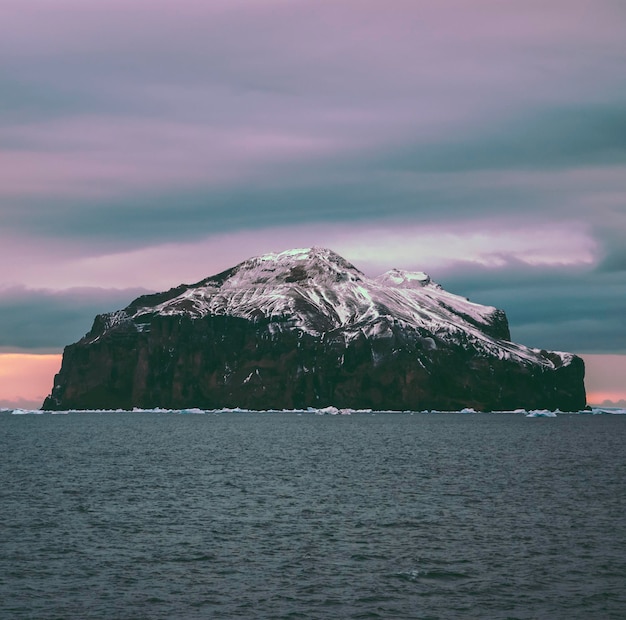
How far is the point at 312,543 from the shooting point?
2776 inches

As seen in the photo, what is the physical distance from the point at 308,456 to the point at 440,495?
6352 cm

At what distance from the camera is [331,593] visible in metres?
55.0

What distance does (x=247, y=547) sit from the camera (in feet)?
226

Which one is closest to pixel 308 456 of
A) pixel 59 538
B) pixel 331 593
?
pixel 59 538

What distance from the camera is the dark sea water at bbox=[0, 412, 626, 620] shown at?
52812 mm

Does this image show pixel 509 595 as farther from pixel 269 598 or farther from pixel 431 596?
pixel 269 598

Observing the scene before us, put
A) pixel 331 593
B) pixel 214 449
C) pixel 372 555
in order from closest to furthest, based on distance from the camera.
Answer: pixel 331 593 < pixel 372 555 < pixel 214 449

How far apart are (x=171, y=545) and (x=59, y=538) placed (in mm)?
9244

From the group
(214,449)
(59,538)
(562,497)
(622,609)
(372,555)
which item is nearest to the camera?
(622,609)

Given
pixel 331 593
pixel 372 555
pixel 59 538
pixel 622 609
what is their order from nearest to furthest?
pixel 622 609, pixel 331 593, pixel 372 555, pixel 59 538

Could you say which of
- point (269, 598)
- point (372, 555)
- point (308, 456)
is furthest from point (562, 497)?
point (308, 456)

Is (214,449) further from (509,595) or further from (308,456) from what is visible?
(509,595)

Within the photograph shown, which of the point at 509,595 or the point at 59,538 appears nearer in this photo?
the point at 509,595

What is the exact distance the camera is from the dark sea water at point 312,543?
2079 inches
